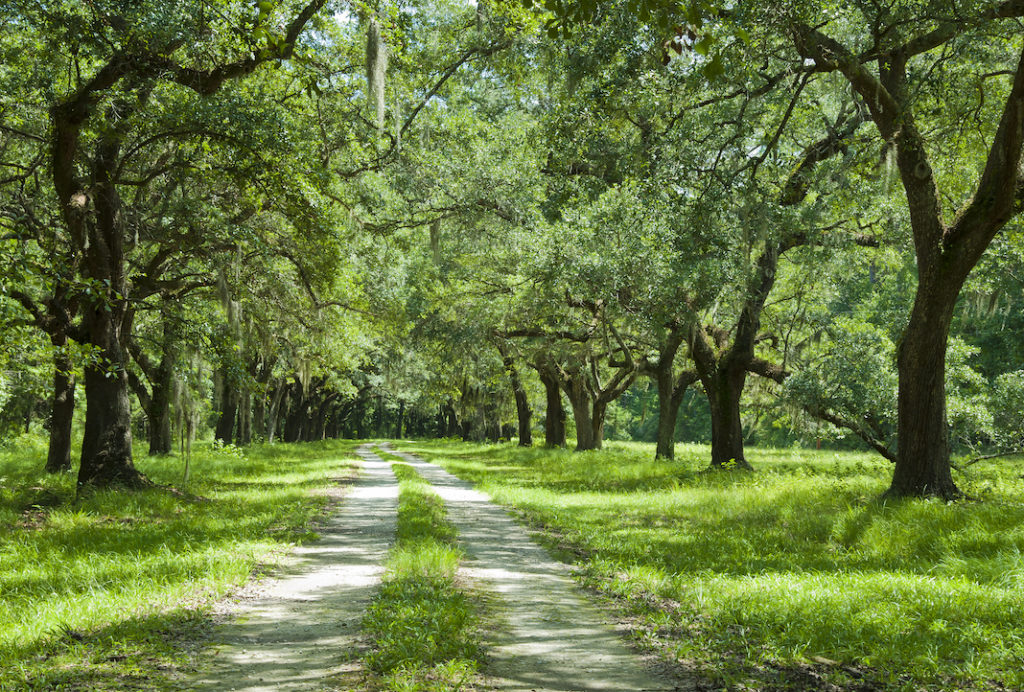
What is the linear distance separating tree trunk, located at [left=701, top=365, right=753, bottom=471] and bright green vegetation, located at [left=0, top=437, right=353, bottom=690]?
9.16m

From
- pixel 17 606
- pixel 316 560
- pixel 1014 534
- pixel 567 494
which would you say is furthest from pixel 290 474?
pixel 1014 534

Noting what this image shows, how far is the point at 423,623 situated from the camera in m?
5.07

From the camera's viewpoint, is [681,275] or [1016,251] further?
[681,275]

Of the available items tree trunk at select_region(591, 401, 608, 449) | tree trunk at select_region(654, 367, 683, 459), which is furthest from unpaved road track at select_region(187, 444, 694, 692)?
tree trunk at select_region(591, 401, 608, 449)

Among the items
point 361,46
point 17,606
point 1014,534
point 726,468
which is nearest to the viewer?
point 17,606

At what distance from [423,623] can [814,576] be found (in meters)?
3.68

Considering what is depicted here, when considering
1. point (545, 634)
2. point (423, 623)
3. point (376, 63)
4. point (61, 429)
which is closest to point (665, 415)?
point (376, 63)

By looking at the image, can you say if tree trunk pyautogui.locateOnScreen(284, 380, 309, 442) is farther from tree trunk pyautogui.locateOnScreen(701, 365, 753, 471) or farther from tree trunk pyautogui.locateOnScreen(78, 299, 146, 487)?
tree trunk pyautogui.locateOnScreen(78, 299, 146, 487)

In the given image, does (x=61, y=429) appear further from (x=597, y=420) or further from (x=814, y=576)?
(x=597, y=420)

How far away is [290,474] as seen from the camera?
18.3 metres

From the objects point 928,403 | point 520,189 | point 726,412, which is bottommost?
point 726,412

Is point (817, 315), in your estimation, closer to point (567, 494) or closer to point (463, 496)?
point (567, 494)

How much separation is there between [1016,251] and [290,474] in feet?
52.9

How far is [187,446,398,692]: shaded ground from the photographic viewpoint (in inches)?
163
